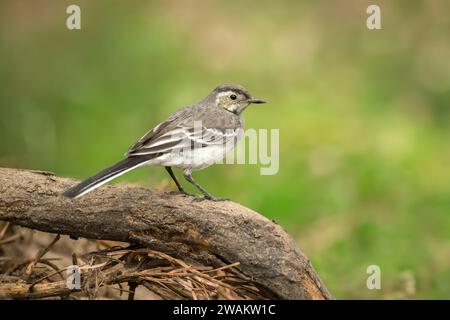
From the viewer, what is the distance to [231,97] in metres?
7.46

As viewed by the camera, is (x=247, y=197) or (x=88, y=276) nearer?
(x=88, y=276)

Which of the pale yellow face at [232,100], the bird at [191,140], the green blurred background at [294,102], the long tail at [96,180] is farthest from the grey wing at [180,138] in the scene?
the green blurred background at [294,102]

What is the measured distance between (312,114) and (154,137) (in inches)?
305

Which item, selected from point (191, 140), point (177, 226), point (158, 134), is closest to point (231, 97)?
point (191, 140)

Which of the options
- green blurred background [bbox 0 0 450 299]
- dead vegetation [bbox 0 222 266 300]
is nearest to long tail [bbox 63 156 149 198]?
dead vegetation [bbox 0 222 266 300]

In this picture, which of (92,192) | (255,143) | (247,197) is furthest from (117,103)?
(92,192)

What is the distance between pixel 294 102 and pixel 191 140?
7955 millimetres

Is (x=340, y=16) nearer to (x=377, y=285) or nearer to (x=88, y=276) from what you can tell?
(x=377, y=285)

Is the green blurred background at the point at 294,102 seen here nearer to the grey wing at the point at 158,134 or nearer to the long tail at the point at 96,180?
the grey wing at the point at 158,134

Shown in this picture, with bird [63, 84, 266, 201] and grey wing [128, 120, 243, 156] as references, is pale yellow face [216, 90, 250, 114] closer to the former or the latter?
bird [63, 84, 266, 201]

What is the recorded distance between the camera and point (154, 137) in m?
6.47

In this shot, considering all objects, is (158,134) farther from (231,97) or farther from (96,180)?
(231,97)

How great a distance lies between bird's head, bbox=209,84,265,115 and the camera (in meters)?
7.40

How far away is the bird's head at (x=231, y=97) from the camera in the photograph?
7398mm
